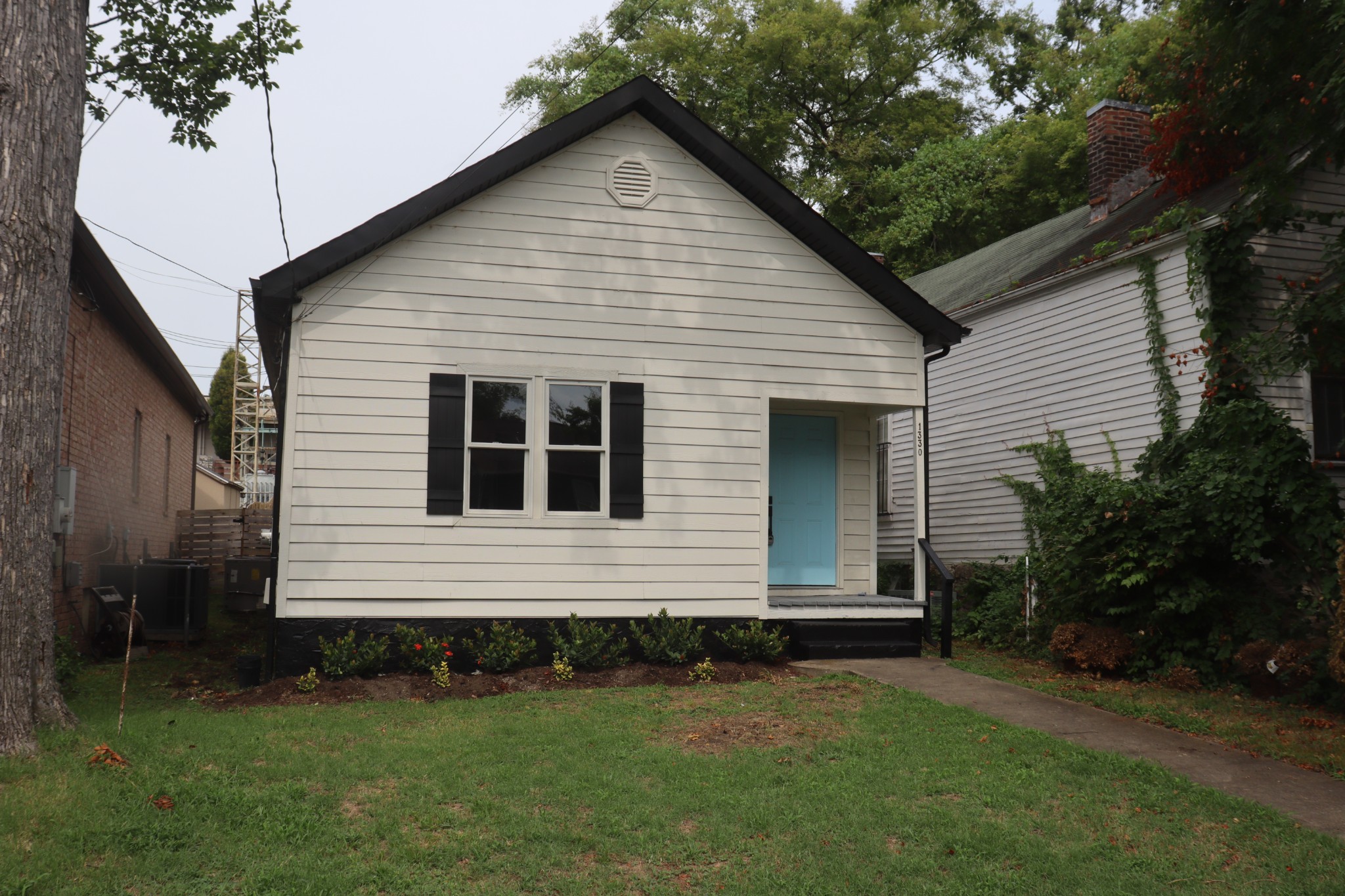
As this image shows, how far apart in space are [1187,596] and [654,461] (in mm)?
5117

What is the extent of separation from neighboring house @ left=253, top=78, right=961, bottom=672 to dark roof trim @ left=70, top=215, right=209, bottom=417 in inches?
82.6

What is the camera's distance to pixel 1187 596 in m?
9.20

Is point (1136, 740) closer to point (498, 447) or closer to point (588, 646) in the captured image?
point (588, 646)

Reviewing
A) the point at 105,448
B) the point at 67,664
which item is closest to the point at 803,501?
the point at 67,664

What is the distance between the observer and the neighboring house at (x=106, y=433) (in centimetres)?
1042

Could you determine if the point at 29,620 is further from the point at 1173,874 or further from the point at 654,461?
the point at 1173,874

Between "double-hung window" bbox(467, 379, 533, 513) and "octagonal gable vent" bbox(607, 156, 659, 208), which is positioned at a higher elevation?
"octagonal gable vent" bbox(607, 156, 659, 208)

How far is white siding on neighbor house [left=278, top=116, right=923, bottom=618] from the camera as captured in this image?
29.2 ft

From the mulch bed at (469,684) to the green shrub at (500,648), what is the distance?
98 mm

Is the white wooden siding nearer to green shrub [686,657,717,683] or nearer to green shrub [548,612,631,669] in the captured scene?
green shrub [686,657,717,683]

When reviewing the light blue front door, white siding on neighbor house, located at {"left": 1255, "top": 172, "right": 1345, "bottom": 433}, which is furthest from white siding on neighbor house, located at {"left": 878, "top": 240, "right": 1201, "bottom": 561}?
the light blue front door

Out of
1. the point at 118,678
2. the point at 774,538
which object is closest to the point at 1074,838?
the point at 774,538

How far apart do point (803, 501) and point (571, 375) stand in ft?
10.7

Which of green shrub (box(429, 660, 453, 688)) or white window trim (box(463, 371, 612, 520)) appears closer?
green shrub (box(429, 660, 453, 688))
